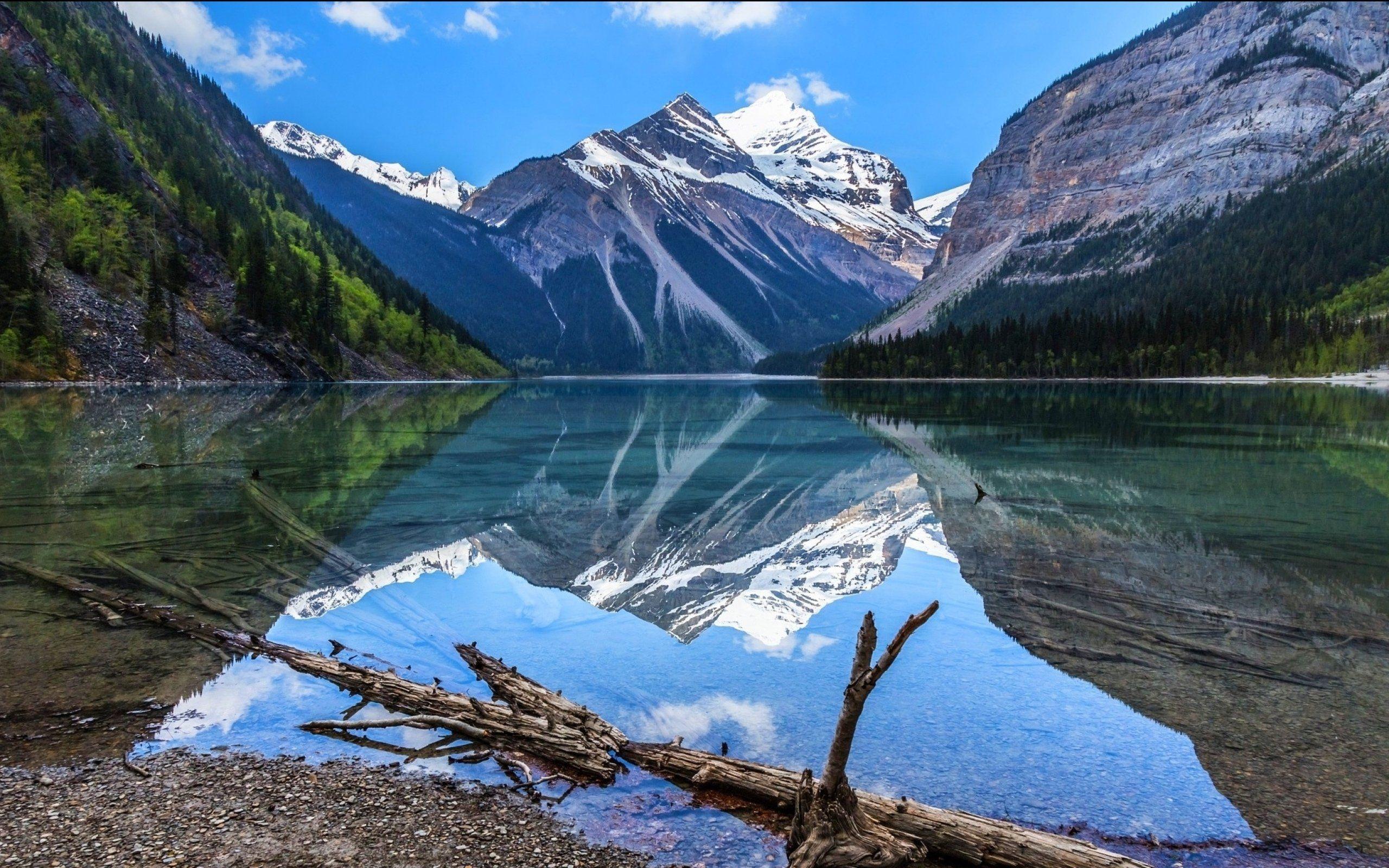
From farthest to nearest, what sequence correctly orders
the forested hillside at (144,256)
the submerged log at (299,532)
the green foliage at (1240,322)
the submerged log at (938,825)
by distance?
the green foliage at (1240,322)
the forested hillside at (144,256)
the submerged log at (299,532)
the submerged log at (938,825)

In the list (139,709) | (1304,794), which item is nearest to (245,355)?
(139,709)

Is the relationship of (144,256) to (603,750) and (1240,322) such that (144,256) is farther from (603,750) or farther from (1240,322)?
(1240,322)

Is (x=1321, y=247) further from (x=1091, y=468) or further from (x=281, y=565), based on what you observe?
(x=281, y=565)

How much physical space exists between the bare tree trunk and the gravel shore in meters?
1.48

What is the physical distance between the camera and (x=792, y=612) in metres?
15.2

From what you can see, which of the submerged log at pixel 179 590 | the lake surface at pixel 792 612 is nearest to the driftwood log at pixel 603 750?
the lake surface at pixel 792 612

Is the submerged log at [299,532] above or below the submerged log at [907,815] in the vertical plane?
below

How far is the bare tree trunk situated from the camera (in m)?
6.59

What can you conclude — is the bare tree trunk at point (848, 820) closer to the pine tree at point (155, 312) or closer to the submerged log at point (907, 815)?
the submerged log at point (907, 815)

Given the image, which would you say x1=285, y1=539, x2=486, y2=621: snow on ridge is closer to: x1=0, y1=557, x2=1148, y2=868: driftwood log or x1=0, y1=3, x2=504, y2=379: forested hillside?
x1=0, y1=557, x2=1148, y2=868: driftwood log

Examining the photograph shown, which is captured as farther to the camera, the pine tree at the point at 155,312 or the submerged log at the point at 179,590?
the pine tree at the point at 155,312

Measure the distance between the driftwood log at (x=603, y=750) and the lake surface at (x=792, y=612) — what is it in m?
0.34

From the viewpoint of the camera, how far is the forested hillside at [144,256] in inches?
3344

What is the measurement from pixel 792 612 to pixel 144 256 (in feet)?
371
